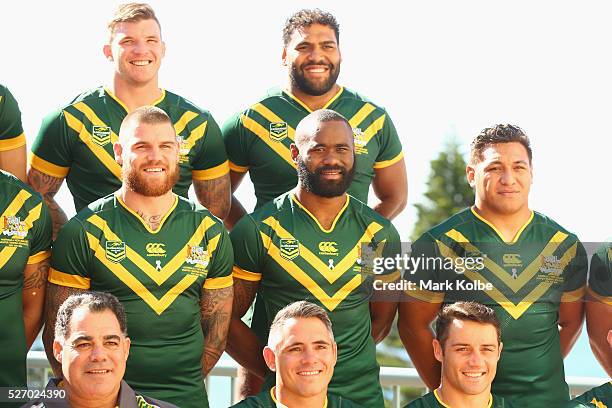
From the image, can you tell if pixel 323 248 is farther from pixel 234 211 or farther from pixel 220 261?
pixel 234 211

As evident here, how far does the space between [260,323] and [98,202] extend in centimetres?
100

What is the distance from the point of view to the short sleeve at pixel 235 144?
268 inches

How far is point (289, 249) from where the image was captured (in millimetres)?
6176

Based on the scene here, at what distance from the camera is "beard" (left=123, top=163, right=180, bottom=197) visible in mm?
5918

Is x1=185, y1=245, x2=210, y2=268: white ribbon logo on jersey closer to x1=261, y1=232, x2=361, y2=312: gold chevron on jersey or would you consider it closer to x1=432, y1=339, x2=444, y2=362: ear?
x1=261, y1=232, x2=361, y2=312: gold chevron on jersey

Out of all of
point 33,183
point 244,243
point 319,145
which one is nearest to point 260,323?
point 244,243

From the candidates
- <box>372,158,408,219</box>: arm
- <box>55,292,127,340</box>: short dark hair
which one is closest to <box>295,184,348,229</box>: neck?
<box>372,158,408,219</box>: arm

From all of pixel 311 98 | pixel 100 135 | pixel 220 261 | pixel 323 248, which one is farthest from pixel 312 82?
pixel 220 261

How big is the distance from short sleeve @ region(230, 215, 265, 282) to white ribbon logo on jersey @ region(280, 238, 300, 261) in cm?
9

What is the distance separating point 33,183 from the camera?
658 cm

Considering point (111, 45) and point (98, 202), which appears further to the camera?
point (111, 45)

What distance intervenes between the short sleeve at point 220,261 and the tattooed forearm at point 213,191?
0.72 metres

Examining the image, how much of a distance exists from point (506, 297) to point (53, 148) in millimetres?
2311

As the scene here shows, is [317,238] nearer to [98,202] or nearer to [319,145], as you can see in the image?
[319,145]
